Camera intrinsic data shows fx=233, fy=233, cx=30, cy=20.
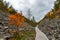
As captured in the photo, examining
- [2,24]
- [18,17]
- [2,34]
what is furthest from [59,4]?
[2,34]

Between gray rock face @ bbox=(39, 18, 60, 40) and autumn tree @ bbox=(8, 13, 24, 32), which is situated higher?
autumn tree @ bbox=(8, 13, 24, 32)

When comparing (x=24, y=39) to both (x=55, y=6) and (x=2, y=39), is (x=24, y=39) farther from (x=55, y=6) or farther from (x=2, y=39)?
(x=55, y=6)

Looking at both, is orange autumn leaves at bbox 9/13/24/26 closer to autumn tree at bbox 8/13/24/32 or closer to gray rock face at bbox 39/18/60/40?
autumn tree at bbox 8/13/24/32

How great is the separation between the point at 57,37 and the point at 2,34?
13.9 meters

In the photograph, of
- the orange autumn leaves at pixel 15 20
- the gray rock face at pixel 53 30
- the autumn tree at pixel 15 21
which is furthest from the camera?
the orange autumn leaves at pixel 15 20

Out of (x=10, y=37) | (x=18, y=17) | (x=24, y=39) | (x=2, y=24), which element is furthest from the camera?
(x=18, y=17)

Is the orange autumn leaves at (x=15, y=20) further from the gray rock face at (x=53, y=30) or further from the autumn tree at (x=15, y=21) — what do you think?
the gray rock face at (x=53, y=30)

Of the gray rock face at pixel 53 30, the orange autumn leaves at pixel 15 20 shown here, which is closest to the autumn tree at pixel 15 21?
the orange autumn leaves at pixel 15 20

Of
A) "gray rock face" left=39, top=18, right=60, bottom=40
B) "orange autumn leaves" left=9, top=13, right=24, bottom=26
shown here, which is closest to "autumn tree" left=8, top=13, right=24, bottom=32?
"orange autumn leaves" left=9, top=13, right=24, bottom=26

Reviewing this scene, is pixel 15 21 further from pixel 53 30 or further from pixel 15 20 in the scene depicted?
pixel 53 30

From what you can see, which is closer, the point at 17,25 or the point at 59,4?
the point at 17,25

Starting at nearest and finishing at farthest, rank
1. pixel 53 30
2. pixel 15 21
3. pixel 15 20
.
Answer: pixel 53 30 < pixel 15 21 < pixel 15 20

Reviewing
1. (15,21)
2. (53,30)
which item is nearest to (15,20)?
(15,21)

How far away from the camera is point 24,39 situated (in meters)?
56.7
